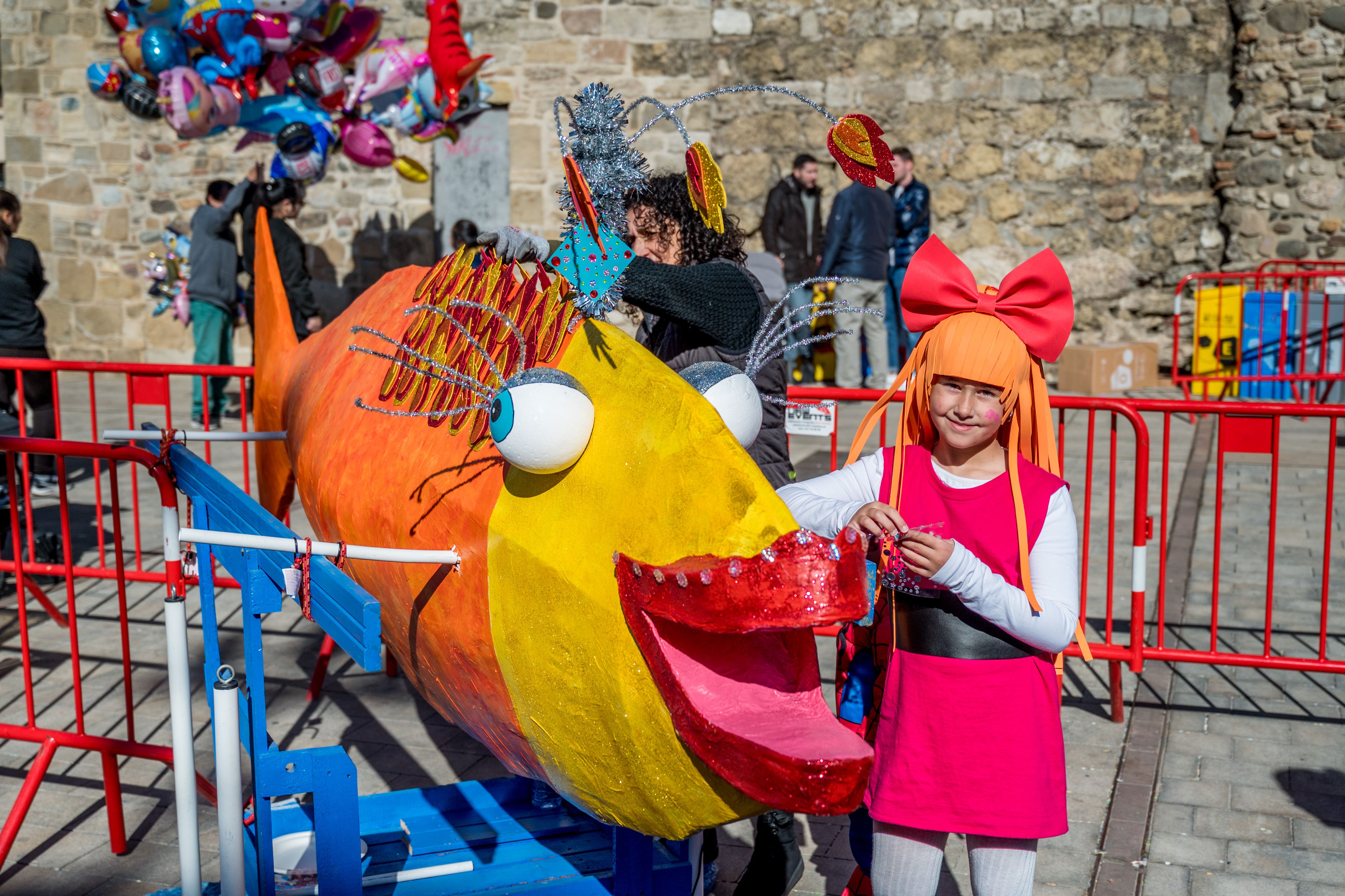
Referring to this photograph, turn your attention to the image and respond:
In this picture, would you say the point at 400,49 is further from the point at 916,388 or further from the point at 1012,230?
the point at 916,388

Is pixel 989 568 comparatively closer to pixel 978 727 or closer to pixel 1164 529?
pixel 978 727

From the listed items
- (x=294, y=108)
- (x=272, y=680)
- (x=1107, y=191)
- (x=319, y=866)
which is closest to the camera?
(x=319, y=866)

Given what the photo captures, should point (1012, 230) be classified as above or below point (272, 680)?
above

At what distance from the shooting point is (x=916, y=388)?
248 centimetres

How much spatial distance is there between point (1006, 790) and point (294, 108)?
7540 millimetres

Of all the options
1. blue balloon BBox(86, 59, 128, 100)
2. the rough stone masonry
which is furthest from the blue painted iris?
the rough stone masonry

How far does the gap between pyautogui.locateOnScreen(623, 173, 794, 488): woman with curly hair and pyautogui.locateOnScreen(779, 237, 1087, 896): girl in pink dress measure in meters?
0.37

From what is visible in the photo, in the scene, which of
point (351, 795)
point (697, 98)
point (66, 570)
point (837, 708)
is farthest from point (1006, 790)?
point (66, 570)

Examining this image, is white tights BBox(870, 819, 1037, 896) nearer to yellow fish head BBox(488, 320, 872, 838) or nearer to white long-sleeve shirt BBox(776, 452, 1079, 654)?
white long-sleeve shirt BBox(776, 452, 1079, 654)

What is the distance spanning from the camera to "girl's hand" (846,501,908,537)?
2170mm

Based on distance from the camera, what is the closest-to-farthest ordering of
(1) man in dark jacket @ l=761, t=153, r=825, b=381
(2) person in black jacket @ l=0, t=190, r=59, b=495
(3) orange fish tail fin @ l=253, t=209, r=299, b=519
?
(3) orange fish tail fin @ l=253, t=209, r=299, b=519 → (2) person in black jacket @ l=0, t=190, r=59, b=495 → (1) man in dark jacket @ l=761, t=153, r=825, b=381

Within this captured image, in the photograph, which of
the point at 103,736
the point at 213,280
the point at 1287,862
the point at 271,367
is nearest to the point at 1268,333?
the point at 1287,862

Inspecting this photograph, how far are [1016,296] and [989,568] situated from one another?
1.74 ft

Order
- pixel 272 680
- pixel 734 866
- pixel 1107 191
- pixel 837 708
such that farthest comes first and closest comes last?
pixel 1107 191, pixel 272 680, pixel 734 866, pixel 837 708
